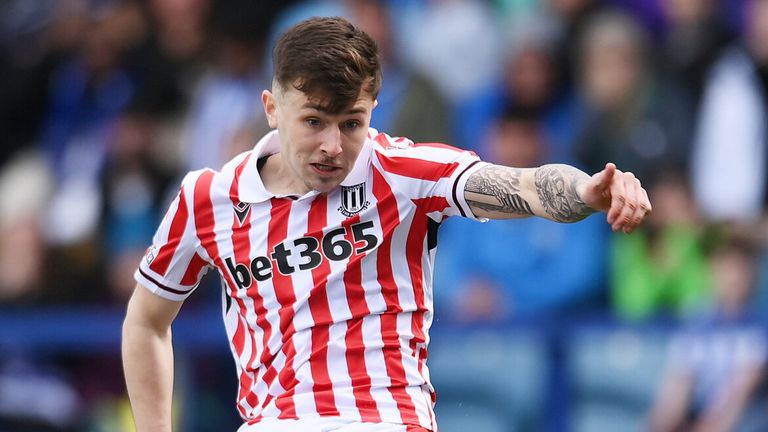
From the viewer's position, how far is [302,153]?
150 inches

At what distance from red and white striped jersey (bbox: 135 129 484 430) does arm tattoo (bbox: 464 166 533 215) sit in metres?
0.04

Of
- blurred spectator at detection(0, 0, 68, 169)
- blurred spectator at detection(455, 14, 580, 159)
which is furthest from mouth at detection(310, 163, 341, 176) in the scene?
blurred spectator at detection(0, 0, 68, 169)

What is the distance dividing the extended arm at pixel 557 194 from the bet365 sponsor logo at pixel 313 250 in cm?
36

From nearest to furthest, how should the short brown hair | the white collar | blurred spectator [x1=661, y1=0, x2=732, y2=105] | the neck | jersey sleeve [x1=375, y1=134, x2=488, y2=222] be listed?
1. the short brown hair
2. jersey sleeve [x1=375, y1=134, x2=488, y2=222]
3. the white collar
4. the neck
5. blurred spectator [x1=661, y1=0, x2=732, y2=105]

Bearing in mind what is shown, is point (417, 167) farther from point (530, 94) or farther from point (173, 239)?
point (530, 94)

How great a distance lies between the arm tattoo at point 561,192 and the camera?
11.5 ft

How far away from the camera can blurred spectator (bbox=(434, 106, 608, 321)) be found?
7758mm

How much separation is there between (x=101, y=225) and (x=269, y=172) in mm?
5283

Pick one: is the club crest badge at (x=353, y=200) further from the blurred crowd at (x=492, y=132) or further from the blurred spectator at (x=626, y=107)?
the blurred spectator at (x=626, y=107)

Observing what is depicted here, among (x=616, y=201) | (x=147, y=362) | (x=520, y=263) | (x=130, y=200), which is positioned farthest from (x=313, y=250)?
(x=130, y=200)

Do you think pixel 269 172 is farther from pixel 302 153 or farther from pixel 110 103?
pixel 110 103

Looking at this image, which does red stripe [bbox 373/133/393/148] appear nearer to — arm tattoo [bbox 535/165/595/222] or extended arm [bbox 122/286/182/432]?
arm tattoo [bbox 535/165/595/222]

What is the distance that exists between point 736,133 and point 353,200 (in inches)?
173

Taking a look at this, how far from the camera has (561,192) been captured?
3.57m
